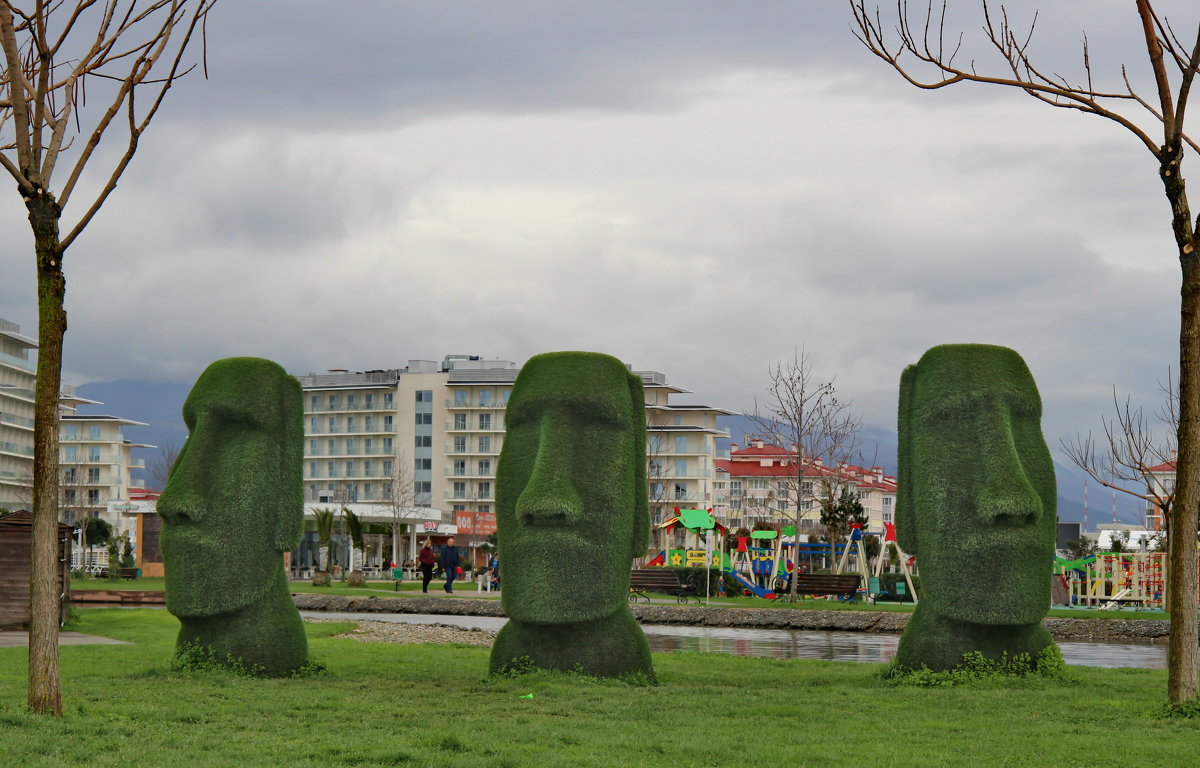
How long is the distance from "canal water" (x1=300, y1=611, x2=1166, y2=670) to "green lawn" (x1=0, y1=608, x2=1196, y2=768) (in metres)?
4.26

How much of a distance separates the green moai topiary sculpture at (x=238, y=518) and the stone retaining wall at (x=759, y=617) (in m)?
13.1

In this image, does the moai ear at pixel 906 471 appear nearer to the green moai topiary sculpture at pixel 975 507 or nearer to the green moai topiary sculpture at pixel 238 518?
the green moai topiary sculpture at pixel 975 507

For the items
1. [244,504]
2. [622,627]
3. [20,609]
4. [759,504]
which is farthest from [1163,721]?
[759,504]

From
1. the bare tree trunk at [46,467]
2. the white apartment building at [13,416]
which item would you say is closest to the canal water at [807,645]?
the bare tree trunk at [46,467]

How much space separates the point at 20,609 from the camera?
2119 centimetres

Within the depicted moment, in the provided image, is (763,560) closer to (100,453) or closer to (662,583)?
(662,583)

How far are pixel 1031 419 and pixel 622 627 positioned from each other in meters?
4.96

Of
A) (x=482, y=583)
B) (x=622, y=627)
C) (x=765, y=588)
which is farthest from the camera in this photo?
(x=482, y=583)

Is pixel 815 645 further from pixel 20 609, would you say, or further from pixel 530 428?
pixel 20 609

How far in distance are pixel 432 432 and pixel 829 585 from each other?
276ft

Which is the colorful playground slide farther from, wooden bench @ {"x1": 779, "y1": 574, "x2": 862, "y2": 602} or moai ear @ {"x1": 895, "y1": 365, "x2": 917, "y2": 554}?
moai ear @ {"x1": 895, "y1": 365, "x2": 917, "y2": 554}

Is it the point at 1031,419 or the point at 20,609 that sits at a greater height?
the point at 1031,419

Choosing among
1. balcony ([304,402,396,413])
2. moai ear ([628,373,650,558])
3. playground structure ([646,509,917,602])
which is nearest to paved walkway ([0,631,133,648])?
moai ear ([628,373,650,558])

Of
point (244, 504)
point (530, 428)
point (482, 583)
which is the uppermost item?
point (530, 428)
